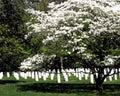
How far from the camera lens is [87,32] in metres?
22.7

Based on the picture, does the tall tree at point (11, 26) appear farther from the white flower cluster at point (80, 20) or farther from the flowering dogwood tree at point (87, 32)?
the flowering dogwood tree at point (87, 32)

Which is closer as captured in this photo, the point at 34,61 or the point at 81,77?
the point at 34,61

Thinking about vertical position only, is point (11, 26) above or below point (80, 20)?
above

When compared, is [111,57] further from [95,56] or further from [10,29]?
[10,29]

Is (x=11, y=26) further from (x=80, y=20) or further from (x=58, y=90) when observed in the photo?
(x=80, y=20)

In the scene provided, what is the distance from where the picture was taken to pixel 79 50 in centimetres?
2231

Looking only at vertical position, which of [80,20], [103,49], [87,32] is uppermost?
[80,20]

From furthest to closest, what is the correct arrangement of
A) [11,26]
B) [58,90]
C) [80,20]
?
[11,26], [58,90], [80,20]

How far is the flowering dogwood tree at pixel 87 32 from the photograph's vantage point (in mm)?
22375

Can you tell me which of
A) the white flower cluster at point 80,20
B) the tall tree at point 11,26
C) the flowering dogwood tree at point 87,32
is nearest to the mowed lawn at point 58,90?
the flowering dogwood tree at point 87,32

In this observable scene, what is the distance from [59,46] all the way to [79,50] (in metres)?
1.54

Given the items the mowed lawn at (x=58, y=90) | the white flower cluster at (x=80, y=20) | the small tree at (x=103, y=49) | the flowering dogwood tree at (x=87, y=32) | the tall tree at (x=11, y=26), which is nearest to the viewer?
the mowed lawn at (x=58, y=90)

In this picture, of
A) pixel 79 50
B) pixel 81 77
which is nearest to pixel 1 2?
pixel 81 77

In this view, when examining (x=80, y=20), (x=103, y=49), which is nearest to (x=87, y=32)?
(x=80, y=20)
